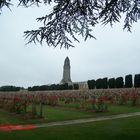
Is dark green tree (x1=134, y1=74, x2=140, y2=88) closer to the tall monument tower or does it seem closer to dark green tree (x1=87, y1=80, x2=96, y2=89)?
dark green tree (x1=87, y1=80, x2=96, y2=89)

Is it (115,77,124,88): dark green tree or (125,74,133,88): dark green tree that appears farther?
(115,77,124,88): dark green tree

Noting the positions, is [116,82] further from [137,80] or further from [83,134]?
[83,134]

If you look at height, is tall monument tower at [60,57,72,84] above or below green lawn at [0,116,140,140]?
above

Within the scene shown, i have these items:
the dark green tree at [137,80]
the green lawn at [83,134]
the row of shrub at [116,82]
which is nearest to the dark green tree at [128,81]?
the row of shrub at [116,82]

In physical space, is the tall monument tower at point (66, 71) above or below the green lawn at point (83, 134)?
above

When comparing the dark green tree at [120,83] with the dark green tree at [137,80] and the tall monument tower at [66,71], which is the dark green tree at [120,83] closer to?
the dark green tree at [137,80]

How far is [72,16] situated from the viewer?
12.3m

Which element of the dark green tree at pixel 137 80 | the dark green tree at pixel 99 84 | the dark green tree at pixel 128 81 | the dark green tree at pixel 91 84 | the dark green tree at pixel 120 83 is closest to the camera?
the dark green tree at pixel 137 80

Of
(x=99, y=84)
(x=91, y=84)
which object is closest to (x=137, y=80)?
(x=99, y=84)

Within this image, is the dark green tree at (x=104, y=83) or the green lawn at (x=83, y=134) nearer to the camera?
the green lawn at (x=83, y=134)

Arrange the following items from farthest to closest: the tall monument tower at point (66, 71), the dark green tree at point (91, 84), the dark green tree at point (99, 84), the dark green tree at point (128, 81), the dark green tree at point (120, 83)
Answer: the tall monument tower at point (66, 71) → the dark green tree at point (91, 84) → the dark green tree at point (99, 84) → the dark green tree at point (120, 83) → the dark green tree at point (128, 81)

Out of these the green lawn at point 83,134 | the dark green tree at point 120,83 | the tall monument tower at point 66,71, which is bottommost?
the green lawn at point 83,134

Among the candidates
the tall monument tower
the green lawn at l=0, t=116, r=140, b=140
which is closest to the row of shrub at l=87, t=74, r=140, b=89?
the tall monument tower

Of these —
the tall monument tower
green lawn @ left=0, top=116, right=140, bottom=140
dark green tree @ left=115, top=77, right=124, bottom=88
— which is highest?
the tall monument tower
